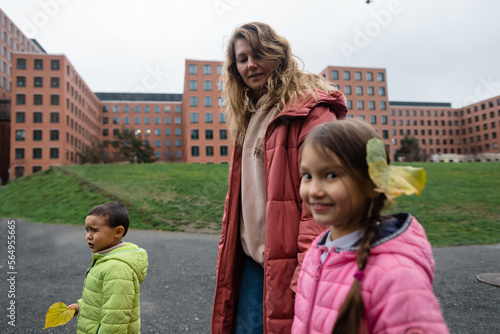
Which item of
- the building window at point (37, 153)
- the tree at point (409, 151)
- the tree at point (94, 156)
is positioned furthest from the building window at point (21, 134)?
the tree at point (409, 151)

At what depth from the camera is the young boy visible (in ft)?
7.66

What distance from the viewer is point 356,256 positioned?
3.88 feet

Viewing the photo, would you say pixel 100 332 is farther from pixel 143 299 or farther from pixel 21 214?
pixel 21 214

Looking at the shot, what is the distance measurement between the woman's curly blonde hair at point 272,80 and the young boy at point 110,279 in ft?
3.99

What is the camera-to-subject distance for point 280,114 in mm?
1834

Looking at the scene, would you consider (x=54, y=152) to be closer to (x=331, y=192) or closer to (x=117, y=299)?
(x=117, y=299)

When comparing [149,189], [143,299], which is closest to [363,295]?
[143,299]

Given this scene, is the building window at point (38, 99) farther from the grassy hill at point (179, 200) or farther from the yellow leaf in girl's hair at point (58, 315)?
the yellow leaf in girl's hair at point (58, 315)

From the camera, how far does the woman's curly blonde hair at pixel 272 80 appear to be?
2.00 meters

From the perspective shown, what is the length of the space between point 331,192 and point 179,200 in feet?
52.6

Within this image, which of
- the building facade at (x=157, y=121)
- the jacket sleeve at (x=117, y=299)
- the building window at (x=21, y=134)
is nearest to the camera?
the jacket sleeve at (x=117, y=299)

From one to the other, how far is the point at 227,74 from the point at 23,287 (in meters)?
5.78

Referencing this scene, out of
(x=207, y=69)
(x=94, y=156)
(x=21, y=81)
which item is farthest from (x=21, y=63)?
(x=207, y=69)

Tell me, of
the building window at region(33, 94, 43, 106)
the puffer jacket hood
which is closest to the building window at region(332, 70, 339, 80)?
the building window at region(33, 94, 43, 106)
